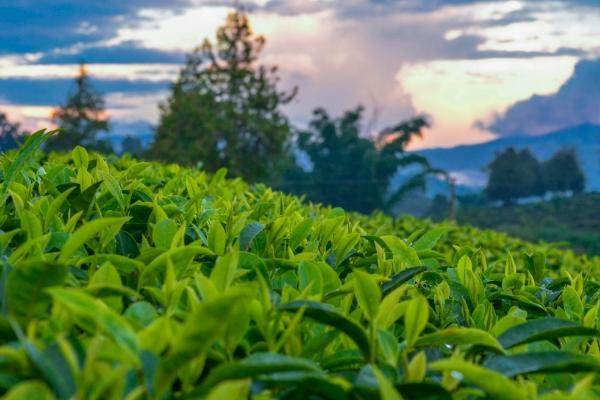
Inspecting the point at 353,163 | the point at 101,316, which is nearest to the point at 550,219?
the point at 353,163

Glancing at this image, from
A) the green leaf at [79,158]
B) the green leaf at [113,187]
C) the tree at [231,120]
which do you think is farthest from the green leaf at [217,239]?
the tree at [231,120]

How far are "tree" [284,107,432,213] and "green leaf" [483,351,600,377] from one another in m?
55.4

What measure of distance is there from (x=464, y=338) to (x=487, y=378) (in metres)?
0.24

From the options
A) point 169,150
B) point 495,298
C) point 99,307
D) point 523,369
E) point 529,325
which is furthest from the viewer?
point 169,150

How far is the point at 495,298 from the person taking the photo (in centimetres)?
194

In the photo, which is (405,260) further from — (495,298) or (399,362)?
(399,362)

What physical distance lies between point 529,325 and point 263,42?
4498cm

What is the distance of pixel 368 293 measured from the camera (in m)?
1.26

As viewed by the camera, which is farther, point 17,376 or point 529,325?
point 529,325

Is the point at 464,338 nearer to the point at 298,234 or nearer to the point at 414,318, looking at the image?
the point at 414,318

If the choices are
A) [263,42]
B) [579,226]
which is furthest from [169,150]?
[579,226]

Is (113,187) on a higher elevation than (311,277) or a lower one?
higher

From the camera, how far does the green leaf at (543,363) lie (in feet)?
3.94

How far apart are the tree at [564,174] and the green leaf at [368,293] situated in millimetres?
76350
